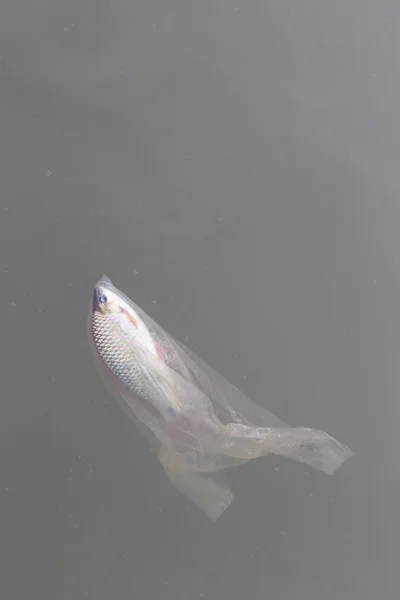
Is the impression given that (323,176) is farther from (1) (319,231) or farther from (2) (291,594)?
(2) (291,594)

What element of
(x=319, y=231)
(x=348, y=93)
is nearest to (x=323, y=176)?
(x=319, y=231)

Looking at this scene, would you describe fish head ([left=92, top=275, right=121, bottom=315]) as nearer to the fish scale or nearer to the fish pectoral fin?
the fish scale

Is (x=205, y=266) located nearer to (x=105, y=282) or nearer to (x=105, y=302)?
(x=105, y=282)

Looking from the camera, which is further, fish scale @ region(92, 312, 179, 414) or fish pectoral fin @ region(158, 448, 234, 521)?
fish pectoral fin @ region(158, 448, 234, 521)

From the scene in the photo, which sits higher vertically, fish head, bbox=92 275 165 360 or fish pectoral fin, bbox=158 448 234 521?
fish head, bbox=92 275 165 360

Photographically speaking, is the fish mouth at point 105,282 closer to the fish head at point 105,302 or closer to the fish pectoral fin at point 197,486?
the fish head at point 105,302

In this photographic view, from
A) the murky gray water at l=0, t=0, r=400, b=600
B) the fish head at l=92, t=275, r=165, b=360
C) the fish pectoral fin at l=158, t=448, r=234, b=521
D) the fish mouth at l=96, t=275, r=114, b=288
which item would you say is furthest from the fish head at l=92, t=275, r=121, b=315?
the fish pectoral fin at l=158, t=448, r=234, b=521

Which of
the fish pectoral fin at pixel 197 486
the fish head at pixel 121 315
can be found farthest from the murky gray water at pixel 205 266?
the fish head at pixel 121 315

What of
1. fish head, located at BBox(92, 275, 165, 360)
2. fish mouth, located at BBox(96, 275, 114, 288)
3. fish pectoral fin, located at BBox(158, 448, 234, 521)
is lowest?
fish pectoral fin, located at BBox(158, 448, 234, 521)
